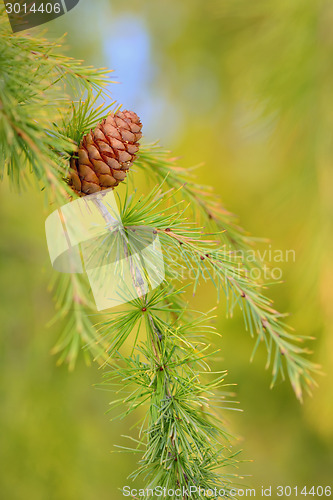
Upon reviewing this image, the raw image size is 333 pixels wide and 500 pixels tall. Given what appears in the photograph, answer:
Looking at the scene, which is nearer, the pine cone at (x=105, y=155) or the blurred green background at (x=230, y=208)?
the pine cone at (x=105, y=155)

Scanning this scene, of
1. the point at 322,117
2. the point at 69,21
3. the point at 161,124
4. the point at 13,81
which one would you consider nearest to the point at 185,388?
the point at 13,81

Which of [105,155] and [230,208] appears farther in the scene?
[230,208]

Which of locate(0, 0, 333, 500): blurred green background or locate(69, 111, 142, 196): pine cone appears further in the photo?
locate(0, 0, 333, 500): blurred green background

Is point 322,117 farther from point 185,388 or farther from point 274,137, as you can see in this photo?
point 185,388

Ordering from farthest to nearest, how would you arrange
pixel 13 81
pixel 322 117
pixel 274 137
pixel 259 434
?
1. pixel 259 434
2. pixel 274 137
3. pixel 322 117
4. pixel 13 81
